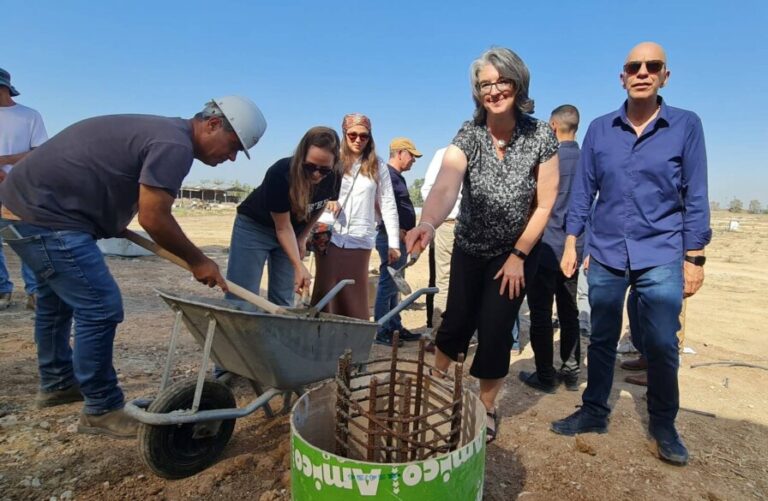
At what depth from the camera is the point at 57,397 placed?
2926mm

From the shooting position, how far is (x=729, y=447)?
2.93m

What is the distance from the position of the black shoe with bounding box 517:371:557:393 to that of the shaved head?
238cm

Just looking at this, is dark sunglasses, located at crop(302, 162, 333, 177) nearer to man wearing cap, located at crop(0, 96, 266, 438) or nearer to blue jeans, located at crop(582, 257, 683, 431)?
man wearing cap, located at crop(0, 96, 266, 438)

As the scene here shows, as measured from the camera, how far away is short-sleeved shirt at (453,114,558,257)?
8.11 feet

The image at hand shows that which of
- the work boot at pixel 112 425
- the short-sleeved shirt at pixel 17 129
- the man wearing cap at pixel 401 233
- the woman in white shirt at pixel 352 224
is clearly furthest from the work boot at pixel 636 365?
the short-sleeved shirt at pixel 17 129

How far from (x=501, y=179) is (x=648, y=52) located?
0.98 metres

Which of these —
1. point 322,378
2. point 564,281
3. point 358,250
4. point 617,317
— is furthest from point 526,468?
point 358,250

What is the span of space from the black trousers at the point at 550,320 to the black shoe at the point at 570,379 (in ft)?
0.07

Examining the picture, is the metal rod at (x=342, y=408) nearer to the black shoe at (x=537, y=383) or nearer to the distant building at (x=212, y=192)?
the black shoe at (x=537, y=383)

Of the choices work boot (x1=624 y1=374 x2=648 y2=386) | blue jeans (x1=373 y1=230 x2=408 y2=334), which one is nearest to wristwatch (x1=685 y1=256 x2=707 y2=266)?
work boot (x1=624 y1=374 x2=648 y2=386)

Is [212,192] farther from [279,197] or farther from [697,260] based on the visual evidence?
[697,260]

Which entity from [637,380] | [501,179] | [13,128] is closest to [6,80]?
[13,128]

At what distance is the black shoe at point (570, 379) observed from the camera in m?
3.85

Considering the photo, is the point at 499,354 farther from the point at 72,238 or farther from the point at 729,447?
the point at 72,238
